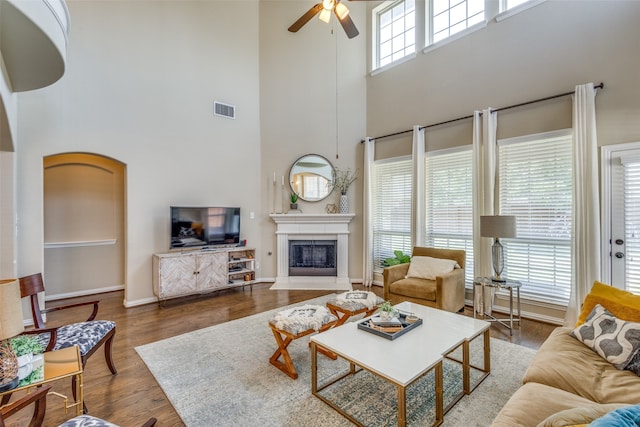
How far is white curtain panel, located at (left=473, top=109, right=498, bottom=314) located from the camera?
4.02 m

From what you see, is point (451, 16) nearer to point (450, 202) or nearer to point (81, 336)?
point (450, 202)

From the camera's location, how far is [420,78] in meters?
4.97

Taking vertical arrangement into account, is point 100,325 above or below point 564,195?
below

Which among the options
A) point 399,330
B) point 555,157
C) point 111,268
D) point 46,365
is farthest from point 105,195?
point 555,157

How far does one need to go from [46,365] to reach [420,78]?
5583 millimetres

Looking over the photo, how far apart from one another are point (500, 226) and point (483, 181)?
2.82 ft

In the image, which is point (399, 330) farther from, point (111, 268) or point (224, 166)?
point (111, 268)

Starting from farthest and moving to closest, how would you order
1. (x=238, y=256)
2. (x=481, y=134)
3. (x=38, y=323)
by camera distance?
A: 1. (x=238, y=256)
2. (x=481, y=134)
3. (x=38, y=323)

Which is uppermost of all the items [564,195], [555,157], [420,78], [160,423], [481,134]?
[420,78]

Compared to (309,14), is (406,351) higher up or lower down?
lower down

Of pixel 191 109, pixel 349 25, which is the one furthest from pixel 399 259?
pixel 191 109

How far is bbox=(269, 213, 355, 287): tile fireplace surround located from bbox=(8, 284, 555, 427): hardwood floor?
1.28ft

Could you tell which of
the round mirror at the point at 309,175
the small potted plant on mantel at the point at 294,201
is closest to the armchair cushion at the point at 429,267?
the round mirror at the point at 309,175

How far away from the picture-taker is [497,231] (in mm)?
3500
